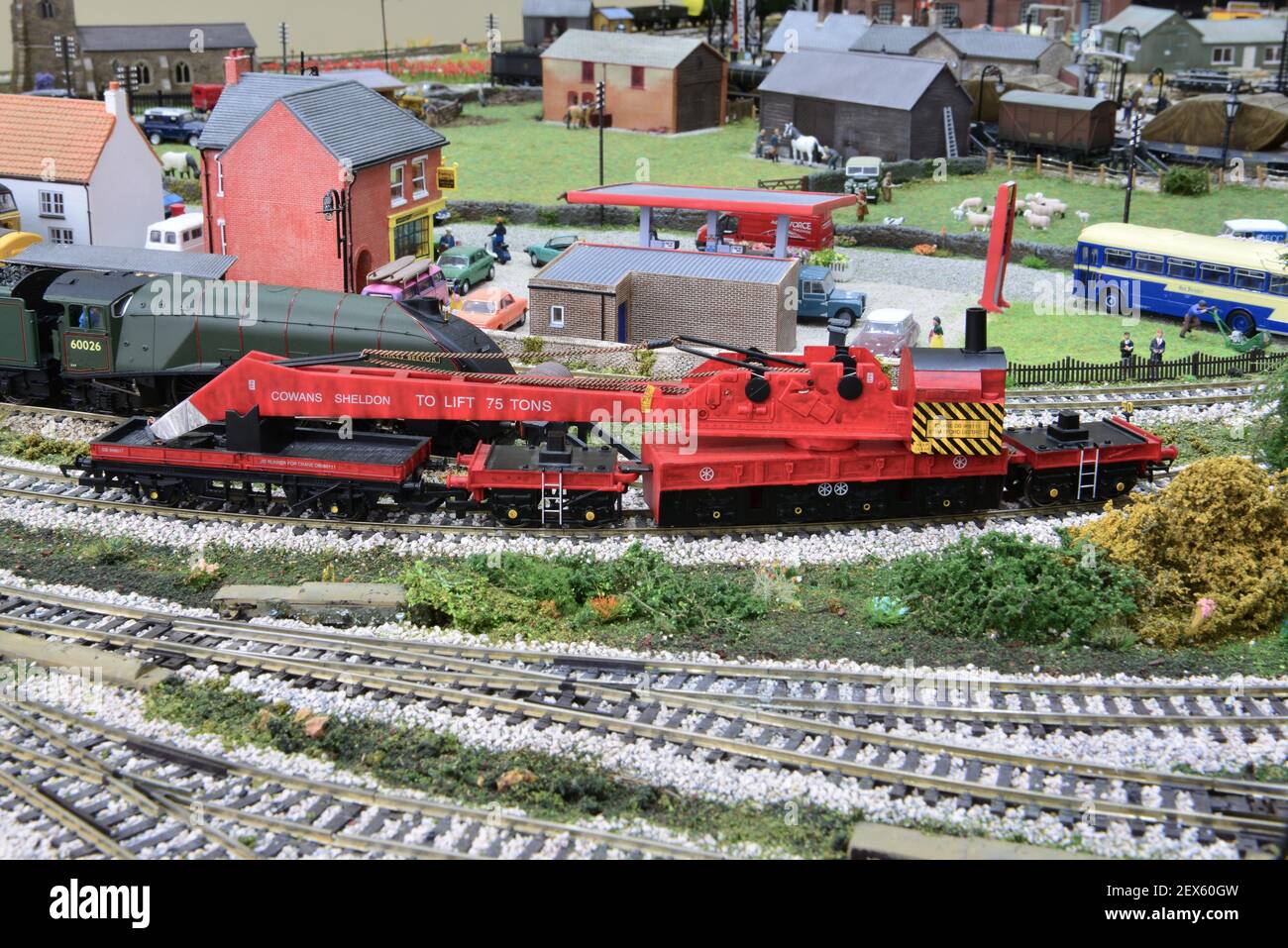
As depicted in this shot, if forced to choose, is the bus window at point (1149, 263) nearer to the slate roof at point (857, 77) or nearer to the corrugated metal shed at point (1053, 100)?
the slate roof at point (857, 77)

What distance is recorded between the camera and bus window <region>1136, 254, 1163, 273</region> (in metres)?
38.0

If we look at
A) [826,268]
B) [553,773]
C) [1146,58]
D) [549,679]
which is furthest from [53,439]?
[1146,58]

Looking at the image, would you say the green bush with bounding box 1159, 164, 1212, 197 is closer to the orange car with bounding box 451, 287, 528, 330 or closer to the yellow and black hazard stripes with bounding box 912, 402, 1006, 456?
the orange car with bounding box 451, 287, 528, 330

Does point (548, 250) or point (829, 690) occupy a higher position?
point (548, 250)

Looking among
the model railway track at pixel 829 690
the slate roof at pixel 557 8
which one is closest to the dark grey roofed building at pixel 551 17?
the slate roof at pixel 557 8

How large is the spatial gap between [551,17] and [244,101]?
42203mm

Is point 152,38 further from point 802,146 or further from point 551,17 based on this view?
point 802,146

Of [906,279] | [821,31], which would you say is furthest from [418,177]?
[821,31]

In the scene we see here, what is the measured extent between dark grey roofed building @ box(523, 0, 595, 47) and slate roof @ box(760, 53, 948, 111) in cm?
2103

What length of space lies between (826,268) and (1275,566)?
20.3 m

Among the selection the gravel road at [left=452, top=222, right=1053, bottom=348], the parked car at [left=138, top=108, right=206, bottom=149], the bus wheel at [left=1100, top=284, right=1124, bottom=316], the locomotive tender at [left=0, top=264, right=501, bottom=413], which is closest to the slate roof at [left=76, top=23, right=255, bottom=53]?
the parked car at [left=138, top=108, right=206, bottom=149]

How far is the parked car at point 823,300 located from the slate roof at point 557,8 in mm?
44271

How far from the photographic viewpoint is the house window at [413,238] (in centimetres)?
3894

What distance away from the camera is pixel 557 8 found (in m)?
77.6
